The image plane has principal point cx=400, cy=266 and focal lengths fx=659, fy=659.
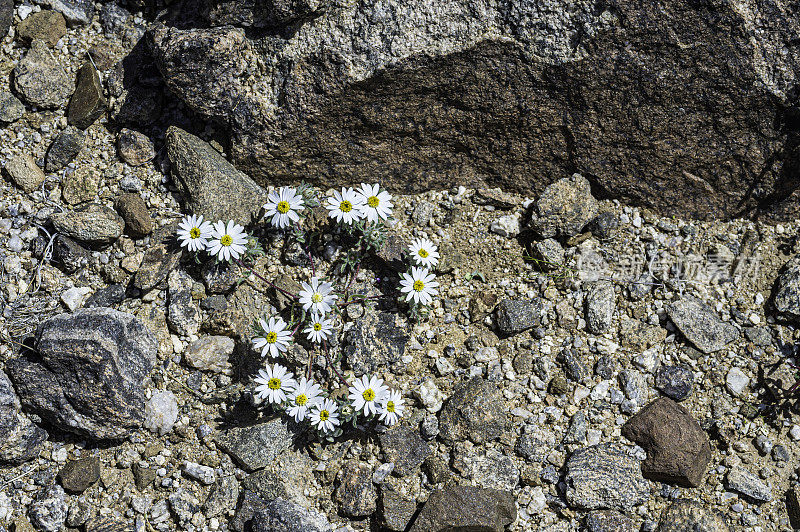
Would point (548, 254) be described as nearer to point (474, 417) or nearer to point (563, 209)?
point (563, 209)

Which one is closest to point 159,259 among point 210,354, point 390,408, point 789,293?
point 210,354

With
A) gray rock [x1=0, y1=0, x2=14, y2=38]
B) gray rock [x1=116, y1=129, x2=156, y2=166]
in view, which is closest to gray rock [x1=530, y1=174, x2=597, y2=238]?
gray rock [x1=116, y1=129, x2=156, y2=166]

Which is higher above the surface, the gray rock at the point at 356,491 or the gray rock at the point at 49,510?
the gray rock at the point at 356,491

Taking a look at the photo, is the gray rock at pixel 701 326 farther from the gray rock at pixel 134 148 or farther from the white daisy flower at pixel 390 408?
the gray rock at pixel 134 148

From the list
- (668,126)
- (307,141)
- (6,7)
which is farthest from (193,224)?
(668,126)

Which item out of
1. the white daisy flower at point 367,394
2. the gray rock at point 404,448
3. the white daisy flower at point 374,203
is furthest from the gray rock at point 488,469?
the white daisy flower at point 374,203

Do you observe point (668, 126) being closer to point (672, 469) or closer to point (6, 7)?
point (672, 469)
